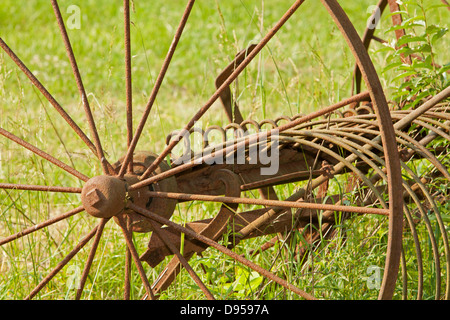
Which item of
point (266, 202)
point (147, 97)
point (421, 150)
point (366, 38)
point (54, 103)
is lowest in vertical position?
point (266, 202)

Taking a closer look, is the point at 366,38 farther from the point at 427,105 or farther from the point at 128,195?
the point at 128,195

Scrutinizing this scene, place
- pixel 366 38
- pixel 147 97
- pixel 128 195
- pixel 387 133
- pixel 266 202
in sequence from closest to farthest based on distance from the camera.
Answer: pixel 387 133
pixel 266 202
pixel 128 195
pixel 366 38
pixel 147 97

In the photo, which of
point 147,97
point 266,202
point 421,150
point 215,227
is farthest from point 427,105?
point 147,97

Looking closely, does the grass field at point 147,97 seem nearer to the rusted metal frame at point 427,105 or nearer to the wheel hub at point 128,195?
the wheel hub at point 128,195

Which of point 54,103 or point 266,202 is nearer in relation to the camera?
point 266,202

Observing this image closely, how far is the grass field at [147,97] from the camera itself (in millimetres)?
2086

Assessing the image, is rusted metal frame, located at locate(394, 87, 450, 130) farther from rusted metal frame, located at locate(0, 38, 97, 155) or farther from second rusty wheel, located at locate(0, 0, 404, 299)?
rusted metal frame, located at locate(0, 38, 97, 155)

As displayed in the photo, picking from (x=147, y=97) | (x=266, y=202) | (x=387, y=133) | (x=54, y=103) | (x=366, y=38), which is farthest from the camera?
(x=147, y=97)

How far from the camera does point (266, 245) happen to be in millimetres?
2201

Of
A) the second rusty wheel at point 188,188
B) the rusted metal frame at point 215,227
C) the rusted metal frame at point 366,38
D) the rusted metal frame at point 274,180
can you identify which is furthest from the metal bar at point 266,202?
the rusted metal frame at point 366,38

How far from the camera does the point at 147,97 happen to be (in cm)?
362

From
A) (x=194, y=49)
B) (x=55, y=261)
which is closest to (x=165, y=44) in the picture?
(x=194, y=49)

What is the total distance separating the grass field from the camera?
2086mm
